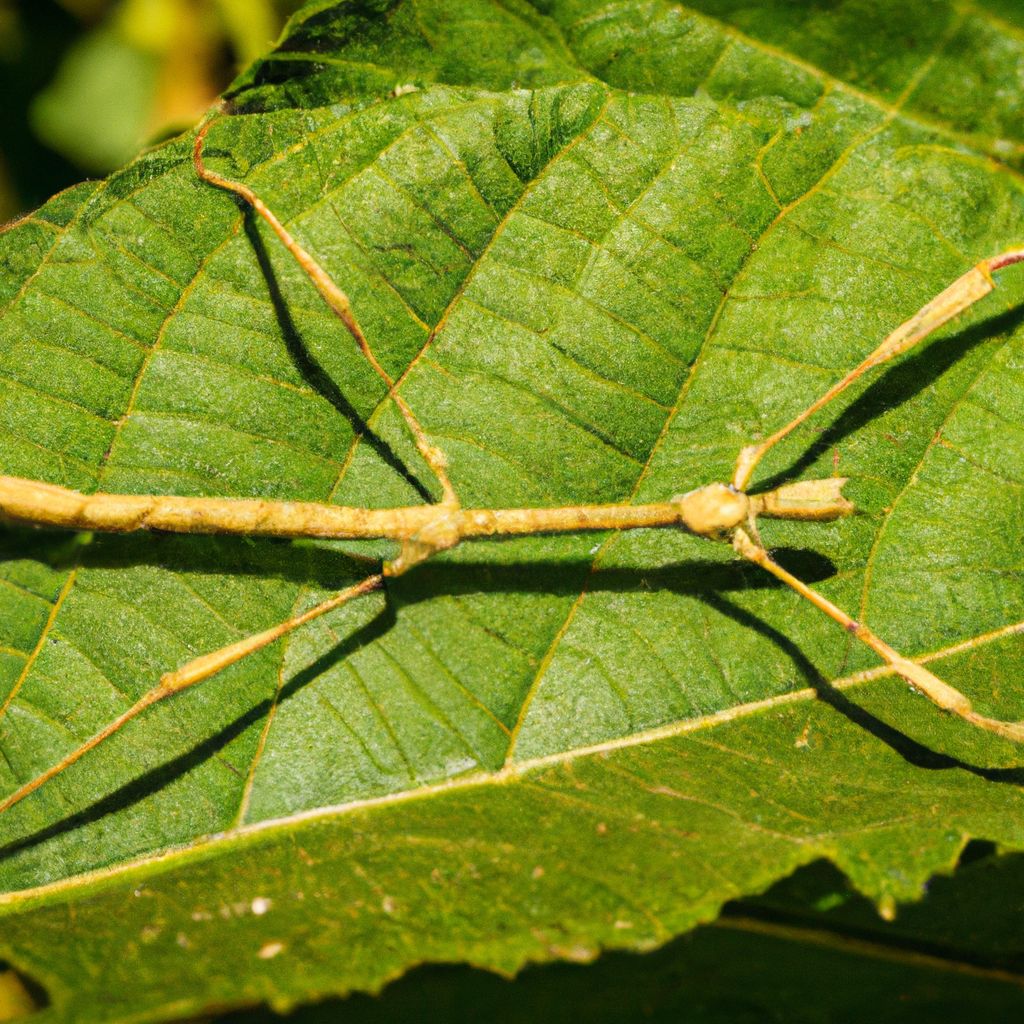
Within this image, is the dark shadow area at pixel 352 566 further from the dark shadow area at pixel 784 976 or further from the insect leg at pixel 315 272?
the dark shadow area at pixel 784 976

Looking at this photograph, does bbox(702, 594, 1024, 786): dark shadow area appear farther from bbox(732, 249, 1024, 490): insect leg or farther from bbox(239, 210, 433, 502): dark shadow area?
bbox(239, 210, 433, 502): dark shadow area

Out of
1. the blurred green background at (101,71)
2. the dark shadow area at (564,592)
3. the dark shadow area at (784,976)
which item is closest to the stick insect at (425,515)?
the dark shadow area at (564,592)

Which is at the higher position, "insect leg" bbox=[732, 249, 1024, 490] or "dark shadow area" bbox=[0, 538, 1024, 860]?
"insect leg" bbox=[732, 249, 1024, 490]

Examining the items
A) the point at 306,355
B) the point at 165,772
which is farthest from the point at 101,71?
the point at 165,772

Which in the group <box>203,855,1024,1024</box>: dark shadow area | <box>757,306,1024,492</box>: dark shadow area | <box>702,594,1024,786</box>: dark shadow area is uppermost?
<box>757,306,1024,492</box>: dark shadow area

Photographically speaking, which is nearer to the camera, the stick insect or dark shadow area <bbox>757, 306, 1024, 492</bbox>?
the stick insect

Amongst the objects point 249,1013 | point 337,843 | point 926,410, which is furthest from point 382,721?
point 926,410

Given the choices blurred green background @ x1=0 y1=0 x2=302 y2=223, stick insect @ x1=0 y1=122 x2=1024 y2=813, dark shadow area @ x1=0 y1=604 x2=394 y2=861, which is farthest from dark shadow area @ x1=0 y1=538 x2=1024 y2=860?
blurred green background @ x1=0 y1=0 x2=302 y2=223
